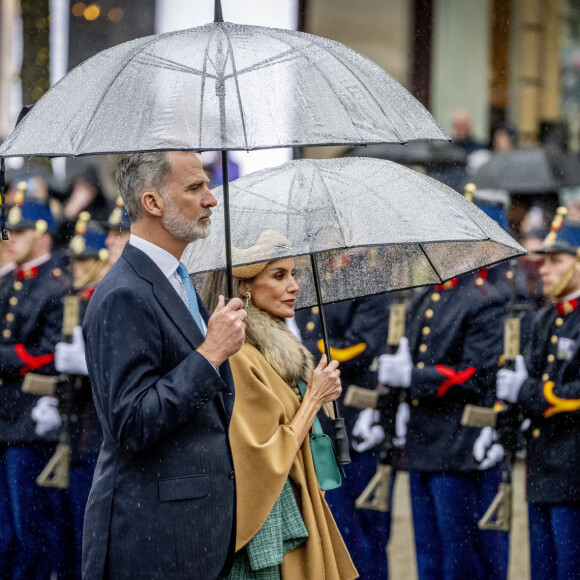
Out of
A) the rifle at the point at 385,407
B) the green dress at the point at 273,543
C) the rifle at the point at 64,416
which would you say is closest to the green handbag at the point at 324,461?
the green dress at the point at 273,543

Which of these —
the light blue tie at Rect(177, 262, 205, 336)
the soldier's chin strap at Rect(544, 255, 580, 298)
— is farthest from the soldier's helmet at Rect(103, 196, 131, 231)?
the light blue tie at Rect(177, 262, 205, 336)

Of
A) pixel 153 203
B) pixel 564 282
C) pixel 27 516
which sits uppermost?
pixel 153 203

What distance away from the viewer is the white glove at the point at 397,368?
6.22 metres

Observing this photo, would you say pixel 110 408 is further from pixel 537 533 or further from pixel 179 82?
pixel 537 533

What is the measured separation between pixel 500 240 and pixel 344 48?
0.80 m

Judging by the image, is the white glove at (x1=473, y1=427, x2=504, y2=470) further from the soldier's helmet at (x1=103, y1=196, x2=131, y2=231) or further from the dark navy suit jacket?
the dark navy suit jacket

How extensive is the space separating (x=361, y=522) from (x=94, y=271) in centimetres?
201

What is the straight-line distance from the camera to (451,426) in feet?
20.4

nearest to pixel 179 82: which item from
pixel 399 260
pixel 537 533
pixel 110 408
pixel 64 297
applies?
pixel 110 408

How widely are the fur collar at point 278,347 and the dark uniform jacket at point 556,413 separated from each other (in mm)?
2051

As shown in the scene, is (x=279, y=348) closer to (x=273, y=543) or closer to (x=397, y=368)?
(x=273, y=543)

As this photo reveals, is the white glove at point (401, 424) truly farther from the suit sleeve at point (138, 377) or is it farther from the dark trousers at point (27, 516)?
the suit sleeve at point (138, 377)

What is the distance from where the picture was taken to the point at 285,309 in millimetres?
3869

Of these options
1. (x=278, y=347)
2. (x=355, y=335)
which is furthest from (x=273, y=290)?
(x=355, y=335)
